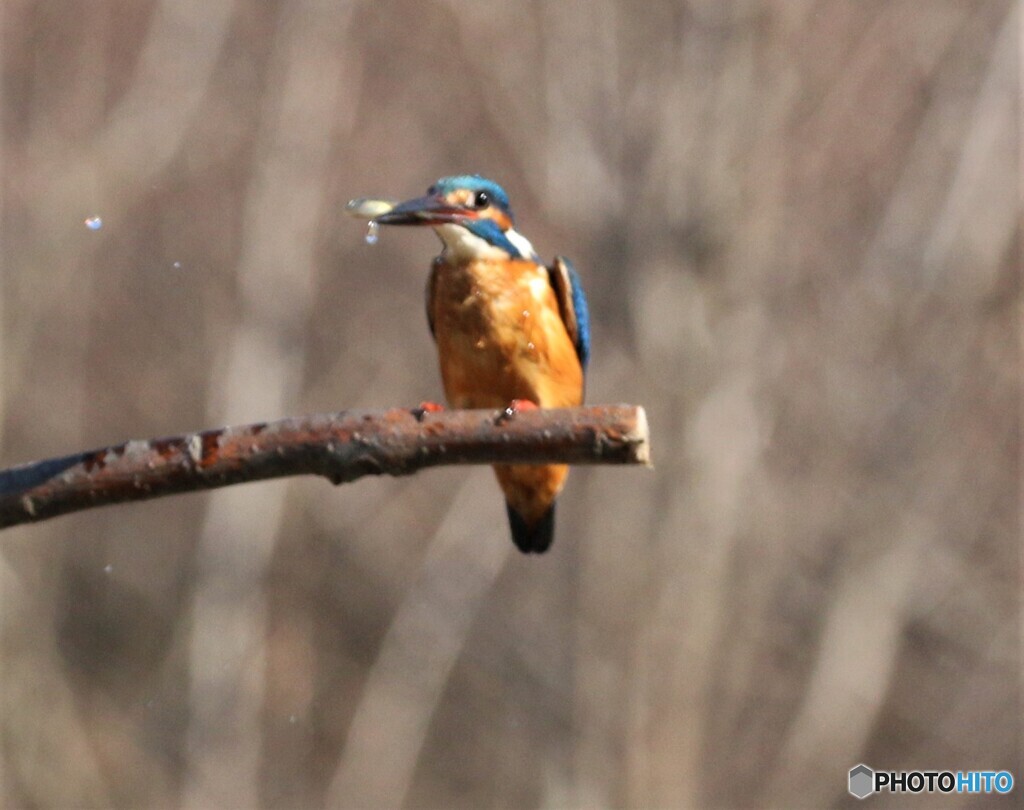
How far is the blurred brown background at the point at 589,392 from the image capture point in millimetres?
6070

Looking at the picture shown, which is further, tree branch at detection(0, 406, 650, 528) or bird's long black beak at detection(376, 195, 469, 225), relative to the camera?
bird's long black beak at detection(376, 195, 469, 225)

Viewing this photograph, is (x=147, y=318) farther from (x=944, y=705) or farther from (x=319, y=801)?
(x=944, y=705)

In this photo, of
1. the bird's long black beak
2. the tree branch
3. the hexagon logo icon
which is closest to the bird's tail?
the bird's long black beak

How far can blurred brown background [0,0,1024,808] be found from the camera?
6.07 m

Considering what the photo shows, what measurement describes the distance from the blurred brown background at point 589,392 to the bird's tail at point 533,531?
2232 mm

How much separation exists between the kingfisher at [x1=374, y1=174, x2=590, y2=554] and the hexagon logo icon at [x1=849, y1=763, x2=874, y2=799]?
3.73 meters

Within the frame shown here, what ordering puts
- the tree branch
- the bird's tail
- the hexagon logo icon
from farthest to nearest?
the hexagon logo icon, the bird's tail, the tree branch

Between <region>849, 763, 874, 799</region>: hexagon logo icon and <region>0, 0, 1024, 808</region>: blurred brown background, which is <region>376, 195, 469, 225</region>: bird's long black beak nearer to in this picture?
<region>0, 0, 1024, 808</region>: blurred brown background

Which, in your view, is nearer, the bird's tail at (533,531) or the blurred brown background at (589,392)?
the bird's tail at (533,531)

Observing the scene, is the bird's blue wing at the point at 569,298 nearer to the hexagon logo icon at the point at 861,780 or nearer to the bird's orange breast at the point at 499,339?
the bird's orange breast at the point at 499,339

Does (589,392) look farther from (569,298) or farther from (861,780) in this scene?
(569,298)

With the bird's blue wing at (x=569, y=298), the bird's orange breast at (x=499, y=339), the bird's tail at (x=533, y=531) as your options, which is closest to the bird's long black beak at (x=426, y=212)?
the bird's orange breast at (x=499, y=339)

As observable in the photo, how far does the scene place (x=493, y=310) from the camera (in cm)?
324

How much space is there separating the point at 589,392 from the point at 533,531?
2.70 meters
